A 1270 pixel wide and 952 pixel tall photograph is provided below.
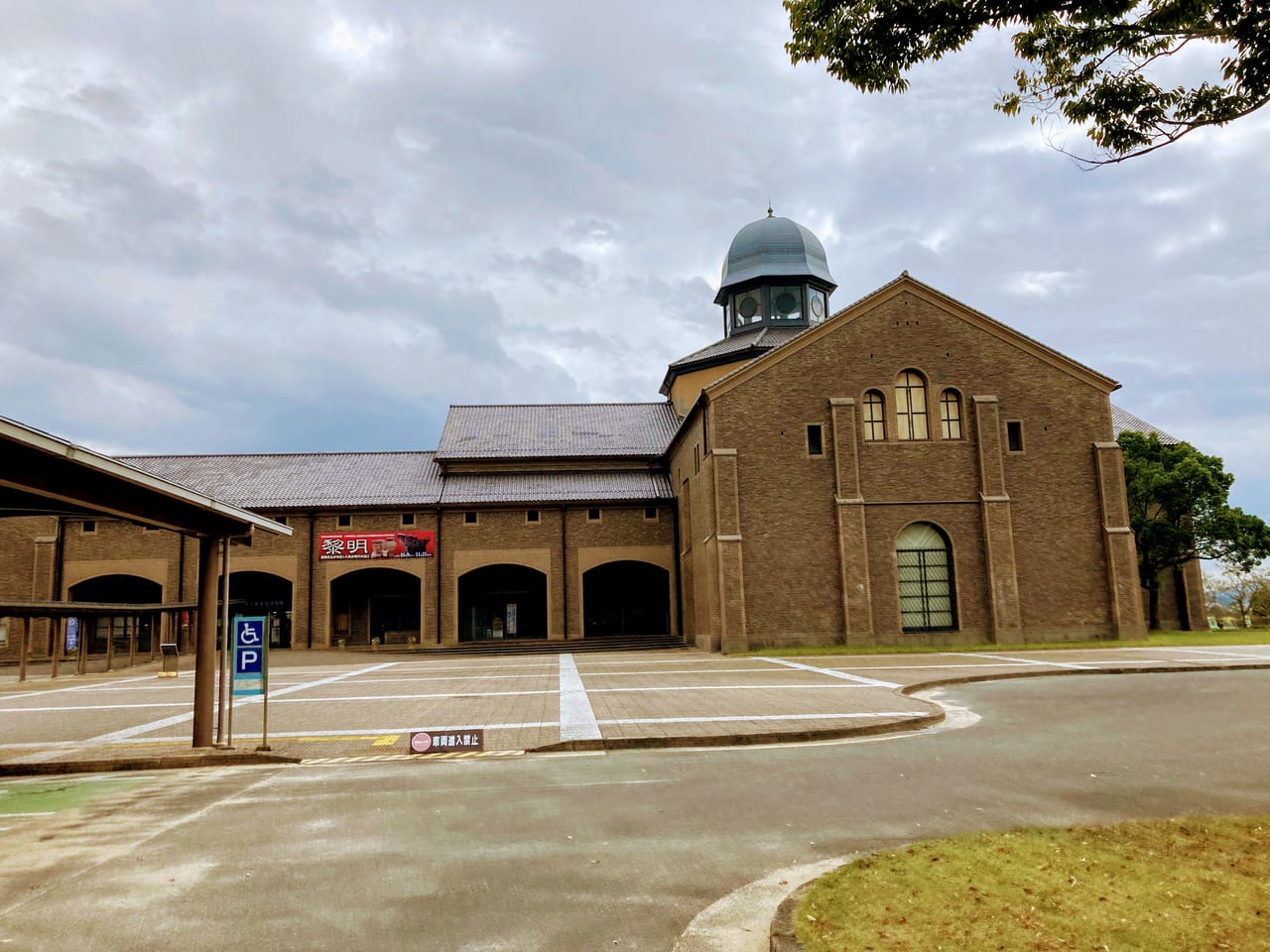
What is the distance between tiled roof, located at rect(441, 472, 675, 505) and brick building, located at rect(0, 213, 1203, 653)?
137mm

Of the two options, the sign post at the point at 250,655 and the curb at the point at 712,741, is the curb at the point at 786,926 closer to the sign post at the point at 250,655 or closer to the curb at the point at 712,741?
the curb at the point at 712,741

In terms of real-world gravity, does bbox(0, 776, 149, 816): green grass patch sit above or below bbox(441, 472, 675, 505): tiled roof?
below

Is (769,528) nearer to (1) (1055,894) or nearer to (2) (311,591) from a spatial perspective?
(2) (311,591)

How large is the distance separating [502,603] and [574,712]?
26.0 meters

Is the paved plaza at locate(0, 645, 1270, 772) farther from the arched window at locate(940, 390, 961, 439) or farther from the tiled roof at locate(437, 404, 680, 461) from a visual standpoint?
the tiled roof at locate(437, 404, 680, 461)

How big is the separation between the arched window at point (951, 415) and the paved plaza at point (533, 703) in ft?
27.0

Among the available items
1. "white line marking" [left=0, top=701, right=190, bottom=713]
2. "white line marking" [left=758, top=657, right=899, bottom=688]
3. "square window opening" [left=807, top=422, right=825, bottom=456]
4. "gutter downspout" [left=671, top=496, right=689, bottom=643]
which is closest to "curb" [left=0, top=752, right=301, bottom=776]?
"white line marking" [left=0, top=701, right=190, bottom=713]

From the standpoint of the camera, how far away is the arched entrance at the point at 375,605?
3731 centimetres

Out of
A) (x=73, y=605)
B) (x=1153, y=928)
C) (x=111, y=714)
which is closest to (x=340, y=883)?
(x=1153, y=928)

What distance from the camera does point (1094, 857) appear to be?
5.43 m

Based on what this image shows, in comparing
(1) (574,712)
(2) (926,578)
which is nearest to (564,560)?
(2) (926,578)

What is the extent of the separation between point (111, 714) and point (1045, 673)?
17847 millimetres

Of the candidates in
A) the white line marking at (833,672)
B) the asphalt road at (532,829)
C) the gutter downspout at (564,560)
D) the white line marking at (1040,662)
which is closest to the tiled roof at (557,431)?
the gutter downspout at (564,560)

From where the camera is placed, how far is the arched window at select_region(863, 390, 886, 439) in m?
30.2
